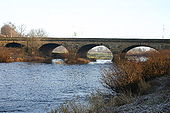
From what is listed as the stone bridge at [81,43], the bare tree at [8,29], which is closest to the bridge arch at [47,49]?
the stone bridge at [81,43]

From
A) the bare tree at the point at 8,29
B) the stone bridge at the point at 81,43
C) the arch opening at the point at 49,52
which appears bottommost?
the arch opening at the point at 49,52

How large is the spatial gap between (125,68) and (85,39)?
49909mm

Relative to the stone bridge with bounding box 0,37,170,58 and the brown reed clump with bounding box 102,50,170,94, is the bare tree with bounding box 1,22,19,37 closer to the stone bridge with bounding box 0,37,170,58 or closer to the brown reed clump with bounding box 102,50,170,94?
the stone bridge with bounding box 0,37,170,58

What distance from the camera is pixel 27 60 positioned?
55.2 metres

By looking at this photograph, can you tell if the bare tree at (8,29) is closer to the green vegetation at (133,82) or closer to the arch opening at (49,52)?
the arch opening at (49,52)

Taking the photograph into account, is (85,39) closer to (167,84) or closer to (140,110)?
(167,84)

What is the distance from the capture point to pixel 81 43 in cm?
6800

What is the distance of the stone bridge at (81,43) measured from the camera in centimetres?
5778

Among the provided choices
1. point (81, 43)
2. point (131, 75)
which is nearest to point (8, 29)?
point (81, 43)

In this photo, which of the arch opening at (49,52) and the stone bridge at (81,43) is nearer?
the stone bridge at (81,43)

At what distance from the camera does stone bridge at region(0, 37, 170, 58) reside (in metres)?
57.8

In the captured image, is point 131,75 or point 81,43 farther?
point 81,43

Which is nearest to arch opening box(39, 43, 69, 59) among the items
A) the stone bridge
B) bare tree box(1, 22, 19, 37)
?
the stone bridge

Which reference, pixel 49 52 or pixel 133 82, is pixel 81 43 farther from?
pixel 133 82
